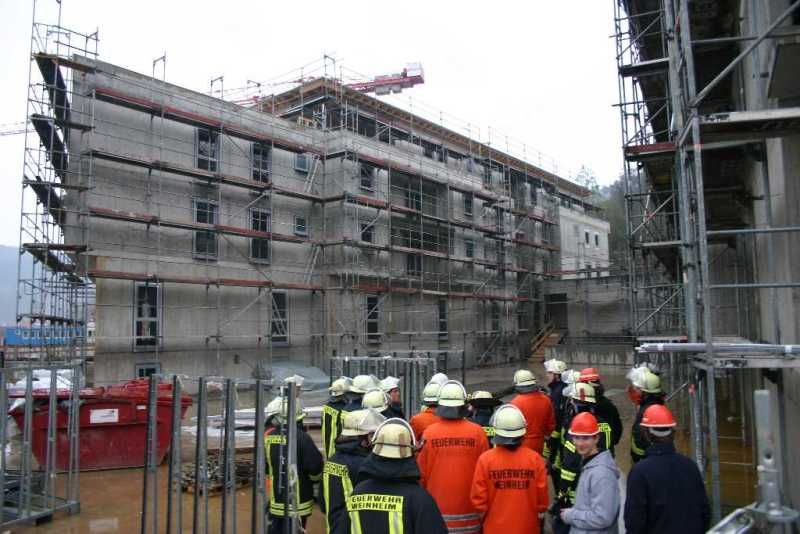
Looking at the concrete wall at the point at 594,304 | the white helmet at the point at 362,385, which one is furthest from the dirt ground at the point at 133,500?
the concrete wall at the point at 594,304

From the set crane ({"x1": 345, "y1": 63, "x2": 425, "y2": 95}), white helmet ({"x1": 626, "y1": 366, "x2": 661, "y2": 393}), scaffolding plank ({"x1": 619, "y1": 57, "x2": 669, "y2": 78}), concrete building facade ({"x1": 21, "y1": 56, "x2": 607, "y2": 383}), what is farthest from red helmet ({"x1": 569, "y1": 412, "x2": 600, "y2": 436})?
crane ({"x1": 345, "y1": 63, "x2": 425, "y2": 95})

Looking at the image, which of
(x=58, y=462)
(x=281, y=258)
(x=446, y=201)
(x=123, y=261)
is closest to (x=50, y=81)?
(x=123, y=261)

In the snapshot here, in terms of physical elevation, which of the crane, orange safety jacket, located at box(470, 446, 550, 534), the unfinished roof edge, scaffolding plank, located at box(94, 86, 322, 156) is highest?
the crane

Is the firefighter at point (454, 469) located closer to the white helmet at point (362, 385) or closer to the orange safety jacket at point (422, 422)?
the orange safety jacket at point (422, 422)

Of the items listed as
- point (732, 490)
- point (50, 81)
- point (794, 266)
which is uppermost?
point (50, 81)

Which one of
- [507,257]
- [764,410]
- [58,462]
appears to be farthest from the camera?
[507,257]

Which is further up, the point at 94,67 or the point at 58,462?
the point at 94,67

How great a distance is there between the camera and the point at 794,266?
5.54 metres

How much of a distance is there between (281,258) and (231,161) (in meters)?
3.82

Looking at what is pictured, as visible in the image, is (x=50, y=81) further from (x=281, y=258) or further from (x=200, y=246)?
(x=281, y=258)

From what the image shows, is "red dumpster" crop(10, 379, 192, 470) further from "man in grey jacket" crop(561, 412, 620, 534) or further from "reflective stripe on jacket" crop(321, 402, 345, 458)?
"man in grey jacket" crop(561, 412, 620, 534)

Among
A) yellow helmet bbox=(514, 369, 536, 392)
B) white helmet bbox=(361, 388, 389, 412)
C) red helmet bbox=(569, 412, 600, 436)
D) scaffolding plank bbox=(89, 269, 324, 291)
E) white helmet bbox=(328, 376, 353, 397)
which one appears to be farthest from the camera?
scaffolding plank bbox=(89, 269, 324, 291)

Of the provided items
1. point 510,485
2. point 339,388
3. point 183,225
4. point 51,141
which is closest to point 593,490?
point 510,485

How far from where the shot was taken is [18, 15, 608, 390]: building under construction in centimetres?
1683
